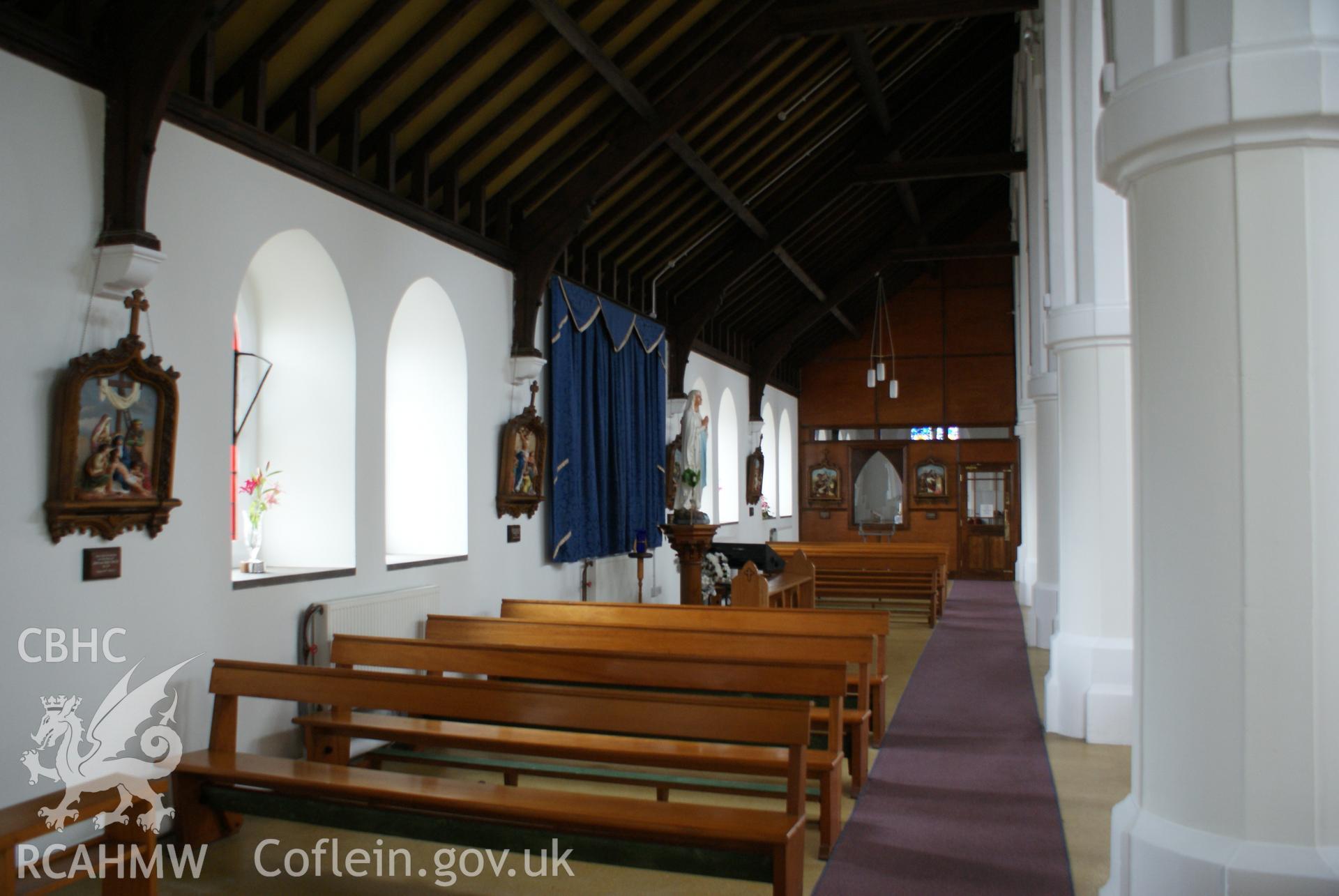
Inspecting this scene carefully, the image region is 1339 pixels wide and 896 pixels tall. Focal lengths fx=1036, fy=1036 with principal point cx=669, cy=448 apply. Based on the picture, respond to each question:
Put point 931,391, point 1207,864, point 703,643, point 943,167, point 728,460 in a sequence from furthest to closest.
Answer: point 931,391 → point 728,460 → point 943,167 → point 703,643 → point 1207,864

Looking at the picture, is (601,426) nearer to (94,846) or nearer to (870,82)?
(870,82)

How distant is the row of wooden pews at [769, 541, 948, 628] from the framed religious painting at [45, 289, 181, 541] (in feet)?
24.4

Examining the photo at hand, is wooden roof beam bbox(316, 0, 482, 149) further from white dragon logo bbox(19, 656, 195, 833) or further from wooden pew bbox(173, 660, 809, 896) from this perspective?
wooden pew bbox(173, 660, 809, 896)

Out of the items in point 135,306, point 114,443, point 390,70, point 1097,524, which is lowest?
point 1097,524

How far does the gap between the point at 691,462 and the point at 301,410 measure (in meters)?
4.47

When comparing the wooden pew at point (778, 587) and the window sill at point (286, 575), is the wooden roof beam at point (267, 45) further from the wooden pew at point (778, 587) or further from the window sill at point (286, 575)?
the wooden pew at point (778, 587)

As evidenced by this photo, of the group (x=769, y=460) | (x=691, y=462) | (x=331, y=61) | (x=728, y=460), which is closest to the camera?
(x=331, y=61)

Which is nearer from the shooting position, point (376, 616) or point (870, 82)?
point (376, 616)

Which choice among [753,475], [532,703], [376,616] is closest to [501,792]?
[532,703]

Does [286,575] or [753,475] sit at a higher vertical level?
[753,475]

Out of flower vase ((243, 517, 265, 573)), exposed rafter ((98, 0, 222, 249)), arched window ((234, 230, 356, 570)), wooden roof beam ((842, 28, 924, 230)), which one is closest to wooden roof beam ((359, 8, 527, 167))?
arched window ((234, 230, 356, 570))

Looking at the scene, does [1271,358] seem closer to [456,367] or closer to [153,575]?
[153,575]

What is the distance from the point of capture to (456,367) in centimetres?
654

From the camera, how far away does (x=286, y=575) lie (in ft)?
16.2
